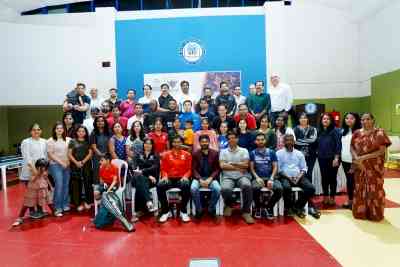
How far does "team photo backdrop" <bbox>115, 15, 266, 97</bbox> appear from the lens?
28.2 feet

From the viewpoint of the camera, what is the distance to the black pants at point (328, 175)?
471 cm

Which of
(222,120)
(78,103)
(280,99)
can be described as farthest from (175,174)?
(78,103)

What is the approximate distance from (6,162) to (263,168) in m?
Answer: 6.25

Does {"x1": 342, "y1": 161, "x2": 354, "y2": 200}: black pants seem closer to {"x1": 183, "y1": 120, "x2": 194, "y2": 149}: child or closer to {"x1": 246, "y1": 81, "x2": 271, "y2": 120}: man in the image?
{"x1": 246, "y1": 81, "x2": 271, "y2": 120}: man

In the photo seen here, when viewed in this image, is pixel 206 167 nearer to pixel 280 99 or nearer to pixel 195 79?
pixel 280 99

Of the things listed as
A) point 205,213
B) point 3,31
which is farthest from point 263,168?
point 3,31

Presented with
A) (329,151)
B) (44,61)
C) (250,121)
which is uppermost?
(44,61)

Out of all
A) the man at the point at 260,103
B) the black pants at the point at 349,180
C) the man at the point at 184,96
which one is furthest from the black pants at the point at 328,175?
the man at the point at 184,96

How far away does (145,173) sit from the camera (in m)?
4.45

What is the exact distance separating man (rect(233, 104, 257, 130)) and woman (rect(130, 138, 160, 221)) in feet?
4.78

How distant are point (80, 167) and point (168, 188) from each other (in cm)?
146

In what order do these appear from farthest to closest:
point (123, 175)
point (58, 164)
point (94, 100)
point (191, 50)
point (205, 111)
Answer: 1. point (191, 50)
2. point (94, 100)
3. point (205, 111)
4. point (58, 164)
5. point (123, 175)

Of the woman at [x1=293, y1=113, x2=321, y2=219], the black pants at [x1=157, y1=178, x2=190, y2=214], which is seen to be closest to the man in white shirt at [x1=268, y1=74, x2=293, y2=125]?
the woman at [x1=293, y1=113, x2=321, y2=219]

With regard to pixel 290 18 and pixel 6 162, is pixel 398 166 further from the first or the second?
pixel 6 162
